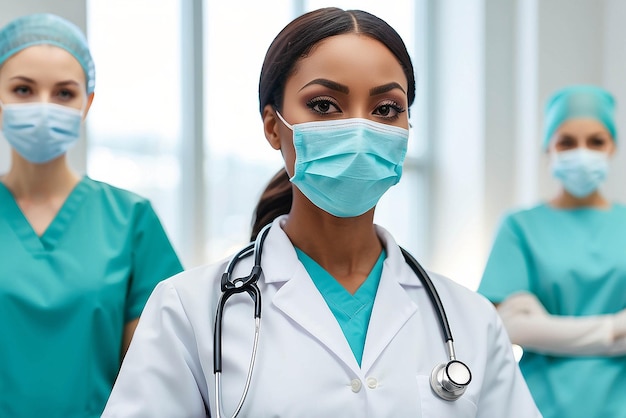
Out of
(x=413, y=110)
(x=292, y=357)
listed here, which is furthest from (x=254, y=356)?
(x=413, y=110)

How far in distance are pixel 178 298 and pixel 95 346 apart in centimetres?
60

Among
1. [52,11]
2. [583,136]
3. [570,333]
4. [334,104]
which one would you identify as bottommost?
[570,333]

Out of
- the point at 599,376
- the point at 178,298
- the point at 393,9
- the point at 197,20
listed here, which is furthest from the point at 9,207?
the point at 393,9

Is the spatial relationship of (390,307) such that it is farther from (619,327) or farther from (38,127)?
Result: (619,327)

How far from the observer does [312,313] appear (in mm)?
1199

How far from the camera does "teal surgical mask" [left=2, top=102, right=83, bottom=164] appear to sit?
173 centimetres

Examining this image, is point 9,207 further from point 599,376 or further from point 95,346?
point 599,376

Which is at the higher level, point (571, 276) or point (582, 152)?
point (582, 152)

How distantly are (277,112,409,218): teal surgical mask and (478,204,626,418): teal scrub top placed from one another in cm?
104

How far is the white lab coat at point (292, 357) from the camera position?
3.67 feet

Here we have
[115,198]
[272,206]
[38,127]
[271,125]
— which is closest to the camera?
Answer: [271,125]

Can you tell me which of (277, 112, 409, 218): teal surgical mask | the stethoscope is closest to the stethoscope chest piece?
the stethoscope

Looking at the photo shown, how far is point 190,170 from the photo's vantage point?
3.43 m

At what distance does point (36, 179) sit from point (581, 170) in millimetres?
1495
